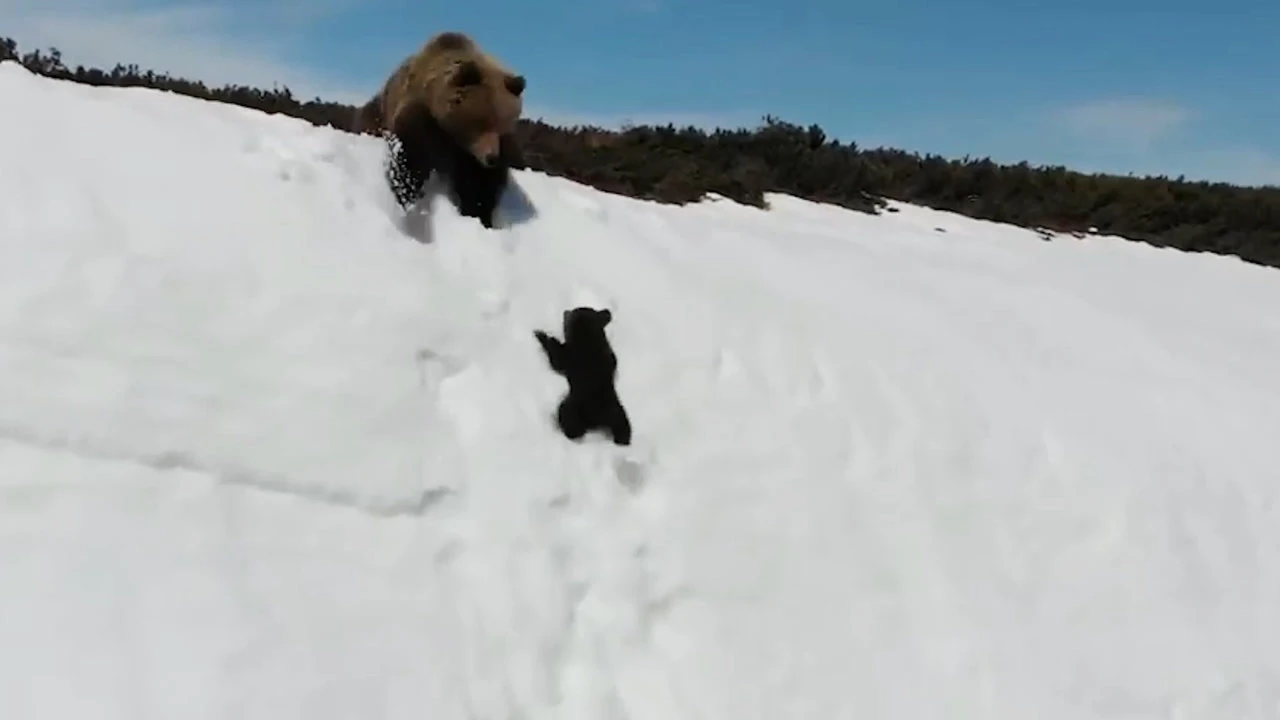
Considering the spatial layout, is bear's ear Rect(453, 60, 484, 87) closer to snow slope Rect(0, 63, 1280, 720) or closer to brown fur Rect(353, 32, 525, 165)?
brown fur Rect(353, 32, 525, 165)

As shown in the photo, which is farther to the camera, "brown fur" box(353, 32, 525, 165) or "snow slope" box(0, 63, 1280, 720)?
"brown fur" box(353, 32, 525, 165)

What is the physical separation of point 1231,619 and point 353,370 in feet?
14.3

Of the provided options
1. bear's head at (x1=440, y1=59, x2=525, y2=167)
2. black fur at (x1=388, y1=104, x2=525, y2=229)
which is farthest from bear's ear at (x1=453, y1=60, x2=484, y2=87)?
black fur at (x1=388, y1=104, x2=525, y2=229)

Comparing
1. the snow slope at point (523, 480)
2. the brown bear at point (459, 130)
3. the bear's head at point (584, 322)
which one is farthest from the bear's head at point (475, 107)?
the bear's head at point (584, 322)

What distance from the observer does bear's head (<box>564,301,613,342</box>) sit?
18.8ft

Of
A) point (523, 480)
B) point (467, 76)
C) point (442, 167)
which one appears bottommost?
point (523, 480)

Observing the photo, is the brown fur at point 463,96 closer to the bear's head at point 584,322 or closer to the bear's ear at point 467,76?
the bear's ear at point 467,76

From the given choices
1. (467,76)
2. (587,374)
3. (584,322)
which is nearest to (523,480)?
(587,374)

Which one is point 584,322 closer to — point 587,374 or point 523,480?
point 587,374

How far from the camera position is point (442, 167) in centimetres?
630

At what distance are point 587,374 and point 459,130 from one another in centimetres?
166

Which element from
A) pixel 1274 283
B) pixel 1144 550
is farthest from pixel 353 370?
pixel 1274 283

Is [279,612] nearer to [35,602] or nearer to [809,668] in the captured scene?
[35,602]

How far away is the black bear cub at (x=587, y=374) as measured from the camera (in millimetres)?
5277
